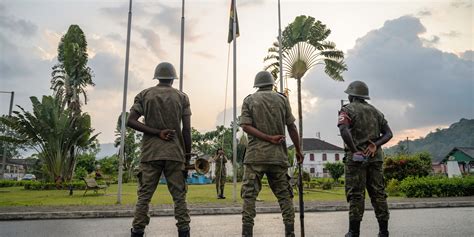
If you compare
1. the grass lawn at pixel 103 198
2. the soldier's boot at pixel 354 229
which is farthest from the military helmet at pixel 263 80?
the grass lawn at pixel 103 198

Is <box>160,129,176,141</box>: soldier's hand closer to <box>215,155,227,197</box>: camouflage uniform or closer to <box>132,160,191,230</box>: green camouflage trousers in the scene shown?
<box>132,160,191,230</box>: green camouflage trousers

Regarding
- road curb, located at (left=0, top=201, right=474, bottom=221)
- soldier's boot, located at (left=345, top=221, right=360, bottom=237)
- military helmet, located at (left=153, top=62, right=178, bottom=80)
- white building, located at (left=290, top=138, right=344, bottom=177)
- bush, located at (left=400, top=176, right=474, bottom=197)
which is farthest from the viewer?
white building, located at (left=290, top=138, right=344, bottom=177)

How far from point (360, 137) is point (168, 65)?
272 centimetres

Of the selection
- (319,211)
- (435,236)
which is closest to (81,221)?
(319,211)

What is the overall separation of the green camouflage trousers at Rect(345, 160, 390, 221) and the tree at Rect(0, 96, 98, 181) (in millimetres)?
21288

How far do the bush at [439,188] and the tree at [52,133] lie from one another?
18.5 m

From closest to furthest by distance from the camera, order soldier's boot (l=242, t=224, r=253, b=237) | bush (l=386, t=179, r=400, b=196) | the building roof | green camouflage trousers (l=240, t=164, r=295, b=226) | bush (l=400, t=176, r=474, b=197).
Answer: soldier's boot (l=242, t=224, r=253, b=237) → green camouflage trousers (l=240, t=164, r=295, b=226) → bush (l=400, t=176, r=474, b=197) → bush (l=386, t=179, r=400, b=196) → the building roof

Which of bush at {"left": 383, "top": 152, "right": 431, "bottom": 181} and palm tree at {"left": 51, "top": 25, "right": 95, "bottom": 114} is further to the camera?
palm tree at {"left": 51, "top": 25, "right": 95, "bottom": 114}

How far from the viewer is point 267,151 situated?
471cm

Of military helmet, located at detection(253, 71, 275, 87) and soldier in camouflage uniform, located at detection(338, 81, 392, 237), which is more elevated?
military helmet, located at detection(253, 71, 275, 87)

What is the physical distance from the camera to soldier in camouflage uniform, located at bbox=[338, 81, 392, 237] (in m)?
4.95

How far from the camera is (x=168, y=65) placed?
510 centimetres

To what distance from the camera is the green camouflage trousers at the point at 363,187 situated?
16.2ft

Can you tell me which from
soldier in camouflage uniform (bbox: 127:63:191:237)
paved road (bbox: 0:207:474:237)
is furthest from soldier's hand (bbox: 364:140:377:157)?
soldier in camouflage uniform (bbox: 127:63:191:237)
